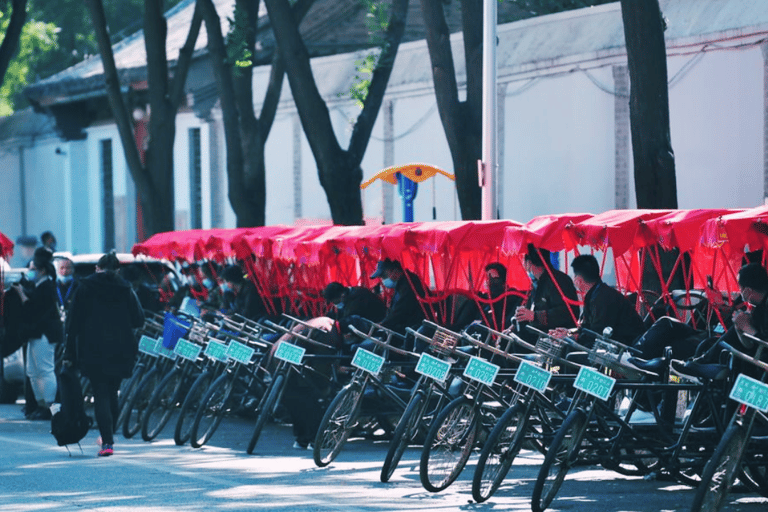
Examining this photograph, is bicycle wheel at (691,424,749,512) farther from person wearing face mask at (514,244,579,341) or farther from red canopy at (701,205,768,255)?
person wearing face mask at (514,244,579,341)

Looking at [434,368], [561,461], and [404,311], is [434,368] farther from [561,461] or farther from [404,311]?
[404,311]

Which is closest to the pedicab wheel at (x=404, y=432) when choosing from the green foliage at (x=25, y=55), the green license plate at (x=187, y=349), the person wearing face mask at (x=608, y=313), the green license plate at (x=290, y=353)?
the person wearing face mask at (x=608, y=313)

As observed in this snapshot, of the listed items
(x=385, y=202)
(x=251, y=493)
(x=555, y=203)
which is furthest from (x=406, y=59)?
(x=251, y=493)

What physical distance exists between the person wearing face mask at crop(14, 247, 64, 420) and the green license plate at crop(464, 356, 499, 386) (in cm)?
662

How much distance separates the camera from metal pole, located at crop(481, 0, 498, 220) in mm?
18484

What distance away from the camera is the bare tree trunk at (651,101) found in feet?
53.0

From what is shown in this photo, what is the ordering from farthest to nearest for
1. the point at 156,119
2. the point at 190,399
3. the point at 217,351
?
the point at 156,119, the point at 190,399, the point at 217,351

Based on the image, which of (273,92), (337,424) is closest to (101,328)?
(337,424)

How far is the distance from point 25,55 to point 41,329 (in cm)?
3516

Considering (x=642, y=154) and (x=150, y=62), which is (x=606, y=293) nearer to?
(x=642, y=154)

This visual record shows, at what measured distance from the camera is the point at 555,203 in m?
25.4

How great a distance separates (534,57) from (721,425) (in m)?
15.4

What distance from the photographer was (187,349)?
15.2 metres

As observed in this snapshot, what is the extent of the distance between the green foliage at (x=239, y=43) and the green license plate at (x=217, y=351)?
685 cm
